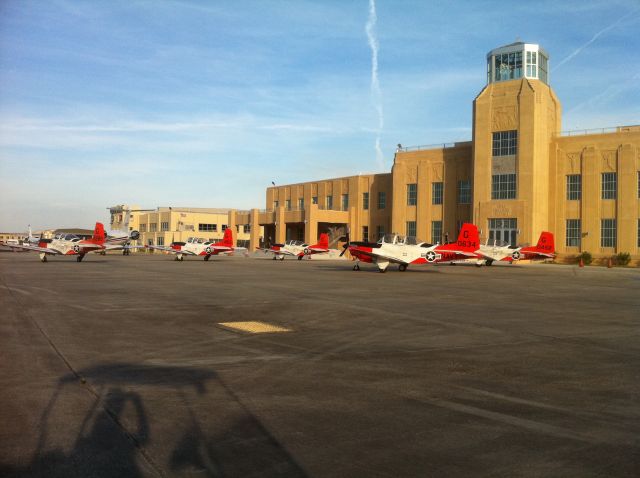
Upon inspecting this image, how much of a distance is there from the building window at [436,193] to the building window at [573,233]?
46.1 ft

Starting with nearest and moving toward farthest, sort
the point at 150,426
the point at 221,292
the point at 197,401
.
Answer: the point at 150,426 < the point at 197,401 < the point at 221,292

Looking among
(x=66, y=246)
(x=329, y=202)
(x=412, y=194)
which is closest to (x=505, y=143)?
(x=412, y=194)

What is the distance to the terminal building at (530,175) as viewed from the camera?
50969 millimetres

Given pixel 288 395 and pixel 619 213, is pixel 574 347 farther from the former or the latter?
pixel 619 213

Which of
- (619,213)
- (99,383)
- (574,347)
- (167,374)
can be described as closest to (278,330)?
(167,374)

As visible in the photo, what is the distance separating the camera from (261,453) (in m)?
4.42

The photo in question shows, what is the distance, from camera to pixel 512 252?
4538cm

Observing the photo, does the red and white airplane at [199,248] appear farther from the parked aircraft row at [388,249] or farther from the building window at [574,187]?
the building window at [574,187]

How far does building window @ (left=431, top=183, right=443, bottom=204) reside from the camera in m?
62.0

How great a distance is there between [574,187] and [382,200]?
24686mm

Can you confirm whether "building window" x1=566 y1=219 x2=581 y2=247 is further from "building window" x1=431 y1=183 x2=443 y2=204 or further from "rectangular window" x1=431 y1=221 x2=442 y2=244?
"building window" x1=431 y1=183 x2=443 y2=204

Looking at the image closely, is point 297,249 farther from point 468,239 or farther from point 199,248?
point 468,239

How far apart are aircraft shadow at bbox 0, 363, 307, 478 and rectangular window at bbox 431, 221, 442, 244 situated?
57.2 m

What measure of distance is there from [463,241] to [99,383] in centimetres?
3160
